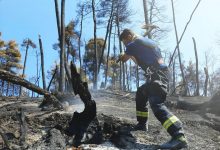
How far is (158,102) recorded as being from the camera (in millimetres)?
5465

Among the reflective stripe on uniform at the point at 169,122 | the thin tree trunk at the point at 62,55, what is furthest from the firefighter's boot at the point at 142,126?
the thin tree trunk at the point at 62,55

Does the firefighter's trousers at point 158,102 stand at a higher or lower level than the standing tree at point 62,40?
lower

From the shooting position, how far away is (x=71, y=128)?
536cm

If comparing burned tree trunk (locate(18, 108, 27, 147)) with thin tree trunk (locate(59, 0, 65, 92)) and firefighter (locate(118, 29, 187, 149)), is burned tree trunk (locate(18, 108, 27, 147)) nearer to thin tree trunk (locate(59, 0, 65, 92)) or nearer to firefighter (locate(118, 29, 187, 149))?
firefighter (locate(118, 29, 187, 149))

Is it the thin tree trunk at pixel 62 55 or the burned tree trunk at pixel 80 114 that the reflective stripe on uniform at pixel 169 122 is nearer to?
the burned tree trunk at pixel 80 114

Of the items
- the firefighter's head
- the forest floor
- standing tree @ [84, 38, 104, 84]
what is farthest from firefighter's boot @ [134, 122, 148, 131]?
standing tree @ [84, 38, 104, 84]

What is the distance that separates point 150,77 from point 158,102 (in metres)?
0.47

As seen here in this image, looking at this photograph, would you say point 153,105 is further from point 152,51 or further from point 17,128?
point 17,128

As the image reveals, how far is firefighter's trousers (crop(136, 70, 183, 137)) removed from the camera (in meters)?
5.20

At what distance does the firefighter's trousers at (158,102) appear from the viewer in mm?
5195

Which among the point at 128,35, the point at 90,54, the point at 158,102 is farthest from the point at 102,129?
the point at 90,54

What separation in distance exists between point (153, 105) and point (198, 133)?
1.62m

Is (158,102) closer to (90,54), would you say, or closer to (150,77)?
(150,77)

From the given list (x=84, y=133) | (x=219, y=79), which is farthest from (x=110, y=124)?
(x=219, y=79)
